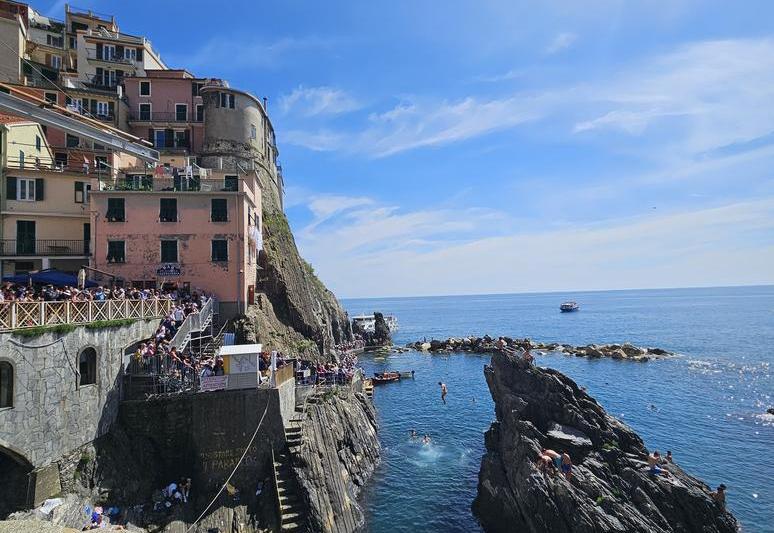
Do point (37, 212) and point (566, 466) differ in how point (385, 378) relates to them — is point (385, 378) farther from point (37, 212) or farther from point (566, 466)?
point (37, 212)

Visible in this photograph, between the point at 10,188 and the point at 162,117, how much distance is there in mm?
20735

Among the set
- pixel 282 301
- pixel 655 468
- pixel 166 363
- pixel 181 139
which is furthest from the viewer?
pixel 181 139

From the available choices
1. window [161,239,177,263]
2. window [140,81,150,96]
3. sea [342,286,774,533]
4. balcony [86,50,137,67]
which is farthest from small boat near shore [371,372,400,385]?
balcony [86,50,137,67]

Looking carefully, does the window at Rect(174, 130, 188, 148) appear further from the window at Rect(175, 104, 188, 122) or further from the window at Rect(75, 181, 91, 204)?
the window at Rect(75, 181, 91, 204)

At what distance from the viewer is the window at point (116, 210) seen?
31391 mm

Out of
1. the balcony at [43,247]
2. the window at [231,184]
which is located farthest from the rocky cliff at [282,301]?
the balcony at [43,247]

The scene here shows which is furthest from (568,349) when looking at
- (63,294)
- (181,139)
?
(63,294)

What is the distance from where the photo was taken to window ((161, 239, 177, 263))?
32.0 meters

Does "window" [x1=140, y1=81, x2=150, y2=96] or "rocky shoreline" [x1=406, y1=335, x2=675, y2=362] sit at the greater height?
"window" [x1=140, y1=81, x2=150, y2=96]

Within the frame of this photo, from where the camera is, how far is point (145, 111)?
50406 mm

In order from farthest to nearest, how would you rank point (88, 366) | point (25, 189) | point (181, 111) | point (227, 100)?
point (181, 111), point (227, 100), point (25, 189), point (88, 366)

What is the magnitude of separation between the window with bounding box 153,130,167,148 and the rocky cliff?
1272 cm

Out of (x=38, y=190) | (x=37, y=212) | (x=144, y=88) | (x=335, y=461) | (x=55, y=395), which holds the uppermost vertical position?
(x=144, y=88)

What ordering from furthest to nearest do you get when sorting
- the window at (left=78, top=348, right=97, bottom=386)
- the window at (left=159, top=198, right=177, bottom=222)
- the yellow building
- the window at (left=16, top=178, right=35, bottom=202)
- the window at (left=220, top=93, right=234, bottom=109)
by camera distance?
the window at (left=220, top=93, right=234, bottom=109) → the window at (left=16, top=178, right=35, bottom=202) → the yellow building → the window at (left=159, top=198, right=177, bottom=222) → the window at (left=78, top=348, right=97, bottom=386)
